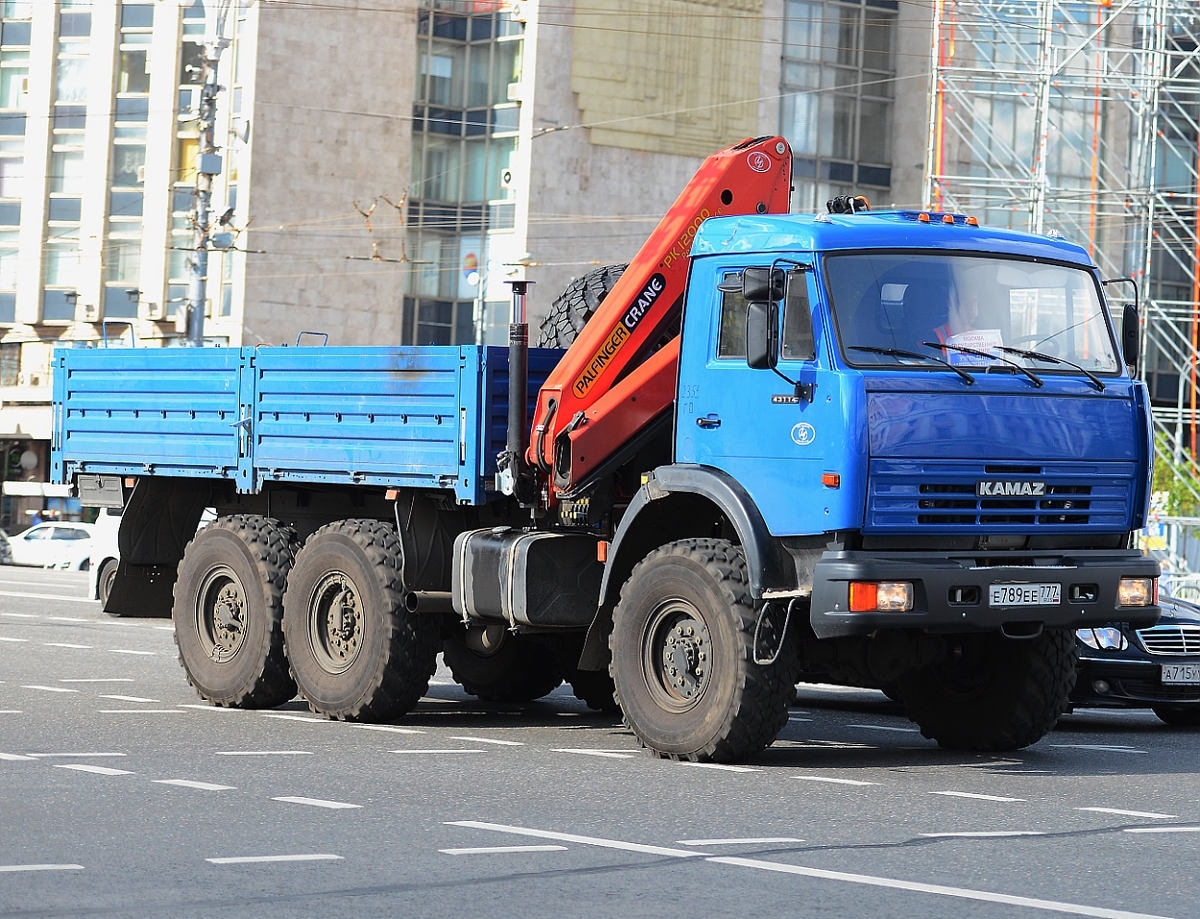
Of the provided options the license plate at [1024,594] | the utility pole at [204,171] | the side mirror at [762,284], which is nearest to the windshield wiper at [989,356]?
the side mirror at [762,284]

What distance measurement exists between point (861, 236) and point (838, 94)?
53637 mm

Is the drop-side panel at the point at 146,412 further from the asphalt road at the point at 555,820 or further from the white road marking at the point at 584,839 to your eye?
the white road marking at the point at 584,839

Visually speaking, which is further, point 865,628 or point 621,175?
point 621,175

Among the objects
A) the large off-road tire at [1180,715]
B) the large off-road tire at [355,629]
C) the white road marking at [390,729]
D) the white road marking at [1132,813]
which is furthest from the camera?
the large off-road tire at [1180,715]

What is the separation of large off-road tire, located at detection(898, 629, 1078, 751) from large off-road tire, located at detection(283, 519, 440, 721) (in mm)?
3212

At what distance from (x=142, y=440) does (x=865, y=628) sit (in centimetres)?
670

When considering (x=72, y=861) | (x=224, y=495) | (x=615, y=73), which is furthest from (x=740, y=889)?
(x=615, y=73)

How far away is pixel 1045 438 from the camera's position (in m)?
11.3

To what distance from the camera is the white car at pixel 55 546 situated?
4797cm

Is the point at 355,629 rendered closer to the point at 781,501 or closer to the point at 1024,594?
the point at 781,501

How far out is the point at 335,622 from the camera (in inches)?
543

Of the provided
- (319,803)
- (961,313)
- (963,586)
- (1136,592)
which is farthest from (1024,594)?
(319,803)

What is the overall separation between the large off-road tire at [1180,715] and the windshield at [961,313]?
396cm

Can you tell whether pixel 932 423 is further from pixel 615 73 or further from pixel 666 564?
pixel 615 73
